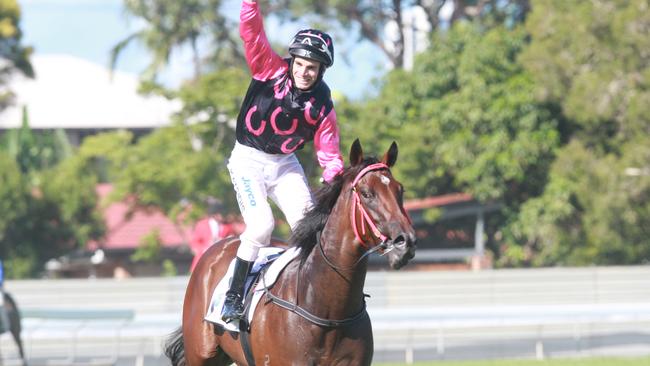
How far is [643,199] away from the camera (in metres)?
24.3

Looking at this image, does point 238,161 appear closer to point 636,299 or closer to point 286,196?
point 286,196

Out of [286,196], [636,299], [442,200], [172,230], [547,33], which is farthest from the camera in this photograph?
[172,230]

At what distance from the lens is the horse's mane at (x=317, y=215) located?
638 centimetres

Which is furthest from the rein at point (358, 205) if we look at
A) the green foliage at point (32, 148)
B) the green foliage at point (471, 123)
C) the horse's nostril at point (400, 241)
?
the green foliage at point (32, 148)

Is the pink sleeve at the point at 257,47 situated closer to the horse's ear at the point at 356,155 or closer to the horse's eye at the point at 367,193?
the horse's ear at the point at 356,155

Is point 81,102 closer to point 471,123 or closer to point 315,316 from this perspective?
point 471,123

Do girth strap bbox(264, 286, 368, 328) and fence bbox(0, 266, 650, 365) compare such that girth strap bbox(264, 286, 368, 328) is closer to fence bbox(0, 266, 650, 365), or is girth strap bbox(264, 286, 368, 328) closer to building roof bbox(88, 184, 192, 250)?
fence bbox(0, 266, 650, 365)

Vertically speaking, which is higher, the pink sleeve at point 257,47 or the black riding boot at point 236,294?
the pink sleeve at point 257,47

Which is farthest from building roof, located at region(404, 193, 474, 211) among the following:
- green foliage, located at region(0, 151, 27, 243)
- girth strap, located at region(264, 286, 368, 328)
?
girth strap, located at region(264, 286, 368, 328)

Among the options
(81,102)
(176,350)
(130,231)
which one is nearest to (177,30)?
(130,231)

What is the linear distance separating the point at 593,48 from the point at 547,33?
1.82 metres

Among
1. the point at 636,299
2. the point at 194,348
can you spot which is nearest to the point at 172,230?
the point at 636,299

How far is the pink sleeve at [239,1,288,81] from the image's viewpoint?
670 centimetres

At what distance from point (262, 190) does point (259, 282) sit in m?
0.58
